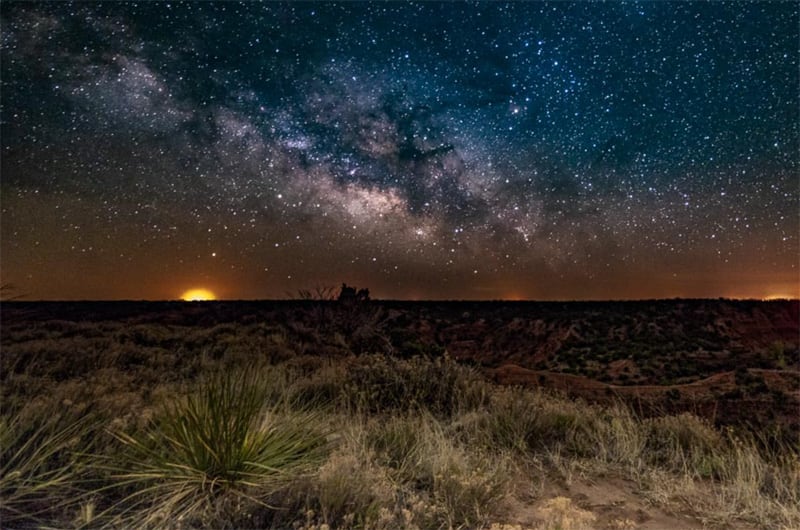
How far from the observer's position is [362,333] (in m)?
19.2

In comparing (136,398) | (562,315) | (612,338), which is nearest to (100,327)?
(136,398)

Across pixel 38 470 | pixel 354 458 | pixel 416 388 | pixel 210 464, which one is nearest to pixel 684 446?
pixel 416 388

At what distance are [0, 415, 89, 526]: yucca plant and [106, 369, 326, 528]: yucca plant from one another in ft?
1.10

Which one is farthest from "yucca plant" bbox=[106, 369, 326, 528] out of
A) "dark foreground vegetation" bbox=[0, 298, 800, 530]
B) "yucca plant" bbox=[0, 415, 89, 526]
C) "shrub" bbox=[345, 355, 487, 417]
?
"shrub" bbox=[345, 355, 487, 417]

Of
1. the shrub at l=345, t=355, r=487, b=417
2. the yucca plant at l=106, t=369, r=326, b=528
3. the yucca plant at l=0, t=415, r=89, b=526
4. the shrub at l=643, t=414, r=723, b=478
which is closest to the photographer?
the yucca plant at l=0, t=415, r=89, b=526

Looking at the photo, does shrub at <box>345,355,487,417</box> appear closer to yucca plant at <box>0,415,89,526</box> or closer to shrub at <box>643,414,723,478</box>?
shrub at <box>643,414,723,478</box>

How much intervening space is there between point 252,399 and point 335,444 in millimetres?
959

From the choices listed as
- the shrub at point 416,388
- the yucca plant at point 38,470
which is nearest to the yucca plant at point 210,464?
the yucca plant at point 38,470

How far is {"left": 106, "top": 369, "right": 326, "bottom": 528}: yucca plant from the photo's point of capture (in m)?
3.30

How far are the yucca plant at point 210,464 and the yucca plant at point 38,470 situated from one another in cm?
33

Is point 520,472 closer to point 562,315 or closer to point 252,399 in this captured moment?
point 252,399

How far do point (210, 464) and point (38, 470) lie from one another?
1.23 m

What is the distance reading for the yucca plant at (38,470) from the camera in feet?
10.5

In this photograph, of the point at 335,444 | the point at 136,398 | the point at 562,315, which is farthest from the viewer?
the point at 562,315
